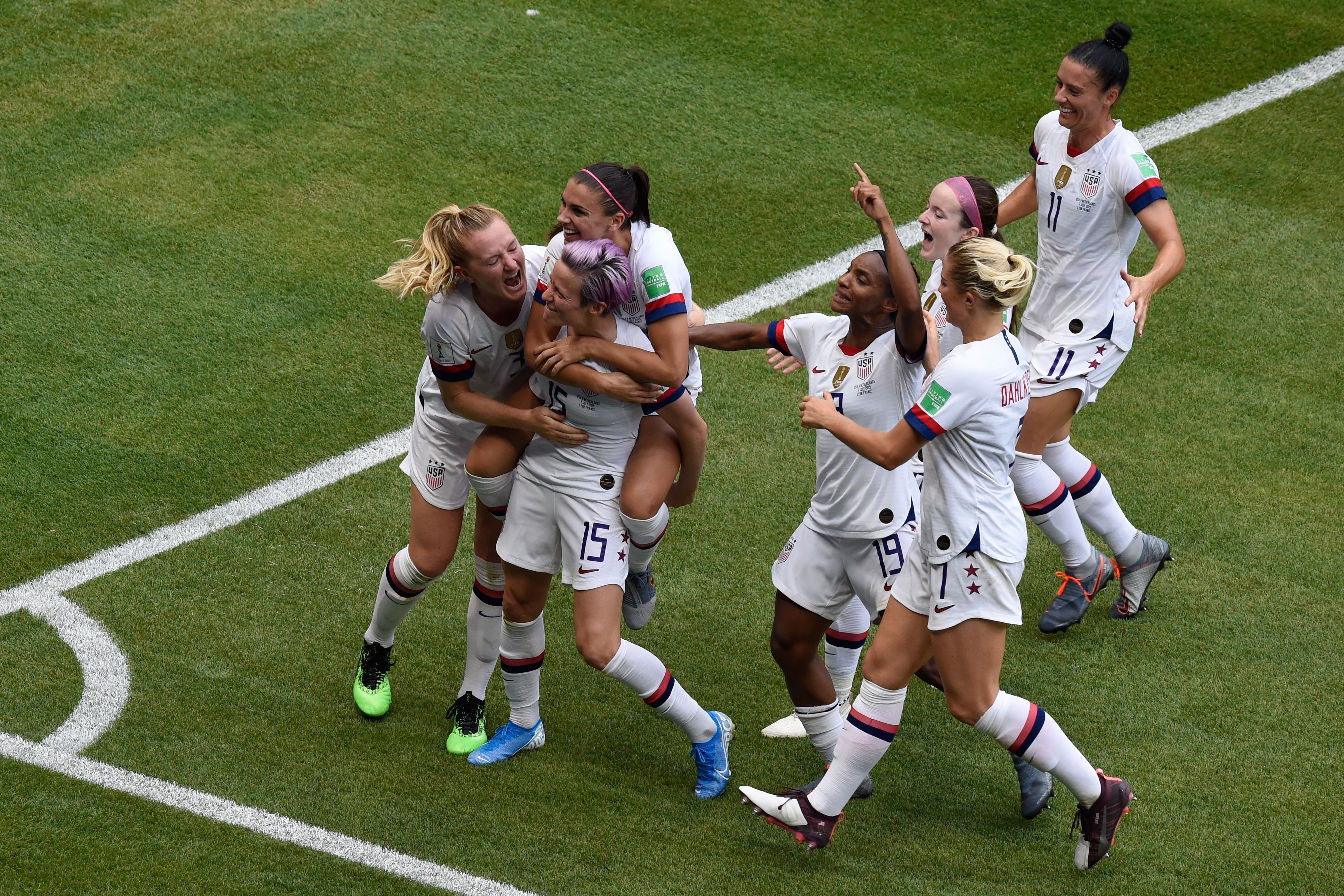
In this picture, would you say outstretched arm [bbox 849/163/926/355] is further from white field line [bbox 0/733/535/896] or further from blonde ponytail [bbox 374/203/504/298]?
white field line [bbox 0/733/535/896]

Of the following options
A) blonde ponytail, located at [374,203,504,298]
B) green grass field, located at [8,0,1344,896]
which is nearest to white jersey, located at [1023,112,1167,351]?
green grass field, located at [8,0,1344,896]

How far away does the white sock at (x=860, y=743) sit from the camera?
453cm

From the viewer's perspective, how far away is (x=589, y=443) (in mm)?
4793

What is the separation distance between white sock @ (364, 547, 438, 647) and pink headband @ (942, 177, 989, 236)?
234cm

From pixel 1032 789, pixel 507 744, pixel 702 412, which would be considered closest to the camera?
pixel 1032 789

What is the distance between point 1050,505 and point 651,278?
2.20 m

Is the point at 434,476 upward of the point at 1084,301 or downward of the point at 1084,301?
downward

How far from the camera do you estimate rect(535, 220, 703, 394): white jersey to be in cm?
460

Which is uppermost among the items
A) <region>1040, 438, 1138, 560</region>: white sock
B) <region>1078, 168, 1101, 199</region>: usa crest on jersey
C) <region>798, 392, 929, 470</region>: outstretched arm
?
<region>1078, 168, 1101, 199</region>: usa crest on jersey

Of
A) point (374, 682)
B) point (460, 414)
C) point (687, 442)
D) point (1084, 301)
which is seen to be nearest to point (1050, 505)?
point (1084, 301)

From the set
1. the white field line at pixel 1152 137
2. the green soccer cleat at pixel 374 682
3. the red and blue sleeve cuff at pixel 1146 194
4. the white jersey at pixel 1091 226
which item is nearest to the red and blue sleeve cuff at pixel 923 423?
the white jersey at pixel 1091 226

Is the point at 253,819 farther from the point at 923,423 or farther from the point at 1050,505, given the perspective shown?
the point at 1050,505

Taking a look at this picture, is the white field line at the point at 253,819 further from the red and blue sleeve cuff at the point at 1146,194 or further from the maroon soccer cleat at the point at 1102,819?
the red and blue sleeve cuff at the point at 1146,194

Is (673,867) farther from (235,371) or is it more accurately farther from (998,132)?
(998,132)
